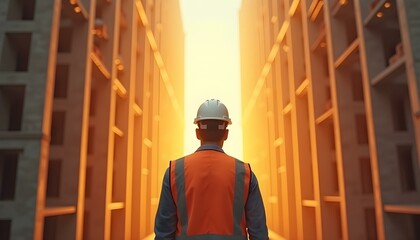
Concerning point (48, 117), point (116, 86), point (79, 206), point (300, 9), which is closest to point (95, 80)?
point (116, 86)

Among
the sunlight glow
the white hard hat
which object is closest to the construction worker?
the white hard hat

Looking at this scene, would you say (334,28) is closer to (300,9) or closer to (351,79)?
(351,79)

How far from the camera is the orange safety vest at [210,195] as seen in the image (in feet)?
10.8

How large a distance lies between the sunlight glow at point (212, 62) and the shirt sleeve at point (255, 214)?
26.3m

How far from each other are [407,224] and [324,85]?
426cm

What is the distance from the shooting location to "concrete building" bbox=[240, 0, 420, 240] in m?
6.13

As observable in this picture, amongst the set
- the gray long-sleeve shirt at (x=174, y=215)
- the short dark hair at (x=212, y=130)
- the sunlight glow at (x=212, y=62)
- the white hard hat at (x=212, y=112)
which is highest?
the sunlight glow at (x=212, y=62)

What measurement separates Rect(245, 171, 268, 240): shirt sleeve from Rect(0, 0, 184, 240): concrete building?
2.76m

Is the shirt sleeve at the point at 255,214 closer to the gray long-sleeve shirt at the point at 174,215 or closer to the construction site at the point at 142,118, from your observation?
the gray long-sleeve shirt at the point at 174,215

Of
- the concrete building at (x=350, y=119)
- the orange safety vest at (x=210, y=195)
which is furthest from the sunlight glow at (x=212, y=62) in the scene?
the orange safety vest at (x=210, y=195)

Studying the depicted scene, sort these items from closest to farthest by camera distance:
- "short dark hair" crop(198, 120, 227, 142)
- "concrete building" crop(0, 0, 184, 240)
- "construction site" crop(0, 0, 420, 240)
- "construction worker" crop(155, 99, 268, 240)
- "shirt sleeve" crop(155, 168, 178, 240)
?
"construction worker" crop(155, 99, 268, 240) < "shirt sleeve" crop(155, 168, 178, 240) < "short dark hair" crop(198, 120, 227, 142) < "concrete building" crop(0, 0, 184, 240) < "construction site" crop(0, 0, 420, 240)

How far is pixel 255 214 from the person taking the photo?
3457 mm

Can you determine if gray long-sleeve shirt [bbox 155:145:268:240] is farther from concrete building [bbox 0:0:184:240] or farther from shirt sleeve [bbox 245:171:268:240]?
Answer: concrete building [bbox 0:0:184:240]

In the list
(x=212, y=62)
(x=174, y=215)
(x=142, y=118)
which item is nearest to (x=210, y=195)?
(x=174, y=215)
